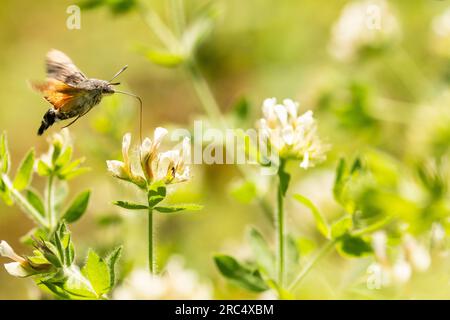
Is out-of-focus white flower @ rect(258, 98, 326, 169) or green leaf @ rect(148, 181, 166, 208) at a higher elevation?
out-of-focus white flower @ rect(258, 98, 326, 169)

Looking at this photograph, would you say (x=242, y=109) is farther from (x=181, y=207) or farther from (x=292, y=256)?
(x=181, y=207)

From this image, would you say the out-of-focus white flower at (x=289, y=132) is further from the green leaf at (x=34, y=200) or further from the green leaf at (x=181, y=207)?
the green leaf at (x=34, y=200)

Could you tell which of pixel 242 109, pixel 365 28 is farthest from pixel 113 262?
pixel 365 28

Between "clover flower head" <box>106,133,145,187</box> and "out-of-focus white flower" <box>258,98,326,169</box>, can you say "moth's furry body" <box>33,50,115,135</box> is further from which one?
"out-of-focus white flower" <box>258,98,326,169</box>

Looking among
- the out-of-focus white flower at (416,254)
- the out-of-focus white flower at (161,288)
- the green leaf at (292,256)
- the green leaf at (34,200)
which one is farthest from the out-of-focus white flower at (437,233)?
the green leaf at (34,200)

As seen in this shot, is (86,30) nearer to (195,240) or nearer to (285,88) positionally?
(285,88)

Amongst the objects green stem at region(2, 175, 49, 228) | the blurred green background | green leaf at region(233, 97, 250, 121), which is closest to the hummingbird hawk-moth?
green stem at region(2, 175, 49, 228)
